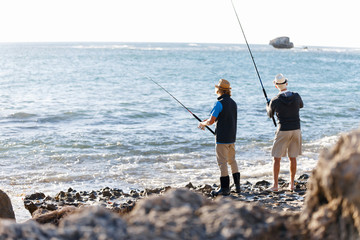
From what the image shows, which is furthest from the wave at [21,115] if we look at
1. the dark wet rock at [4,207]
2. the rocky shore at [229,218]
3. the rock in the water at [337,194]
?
the rock in the water at [337,194]

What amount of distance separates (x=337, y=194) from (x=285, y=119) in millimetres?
4760

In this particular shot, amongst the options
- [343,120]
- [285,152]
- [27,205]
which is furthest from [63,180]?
[343,120]

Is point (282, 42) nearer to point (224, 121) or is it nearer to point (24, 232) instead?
point (224, 121)

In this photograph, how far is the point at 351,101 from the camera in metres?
21.8

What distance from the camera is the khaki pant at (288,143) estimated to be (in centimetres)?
658

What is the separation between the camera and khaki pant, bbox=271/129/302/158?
259 inches

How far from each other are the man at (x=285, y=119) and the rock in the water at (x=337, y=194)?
4.47 metres

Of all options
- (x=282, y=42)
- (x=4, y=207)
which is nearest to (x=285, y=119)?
(x=4, y=207)

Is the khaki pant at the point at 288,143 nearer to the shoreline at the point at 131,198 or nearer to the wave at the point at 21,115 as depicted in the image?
the shoreline at the point at 131,198

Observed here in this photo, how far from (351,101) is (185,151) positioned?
537 inches

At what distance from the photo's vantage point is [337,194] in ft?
5.92

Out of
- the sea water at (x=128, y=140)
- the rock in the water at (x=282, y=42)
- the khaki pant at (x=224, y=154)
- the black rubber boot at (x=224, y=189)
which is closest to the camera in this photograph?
the khaki pant at (x=224, y=154)

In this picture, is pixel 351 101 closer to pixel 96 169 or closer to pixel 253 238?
pixel 96 169

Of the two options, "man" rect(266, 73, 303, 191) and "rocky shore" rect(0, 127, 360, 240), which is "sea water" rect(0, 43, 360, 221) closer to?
"man" rect(266, 73, 303, 191)
